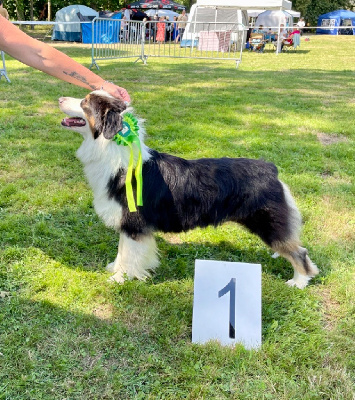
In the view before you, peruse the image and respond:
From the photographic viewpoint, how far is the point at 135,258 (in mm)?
3246

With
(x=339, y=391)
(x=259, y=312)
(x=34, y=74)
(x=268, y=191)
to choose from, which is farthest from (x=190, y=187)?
(x=34, y=74)

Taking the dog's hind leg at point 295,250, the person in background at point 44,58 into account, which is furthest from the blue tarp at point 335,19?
the person in background at point 44,58

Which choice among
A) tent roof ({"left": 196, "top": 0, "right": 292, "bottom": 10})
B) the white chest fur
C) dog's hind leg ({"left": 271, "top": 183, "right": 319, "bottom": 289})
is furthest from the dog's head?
tent roof ({"left": 196, "top": 0, "right": 292, "bottom": 10})

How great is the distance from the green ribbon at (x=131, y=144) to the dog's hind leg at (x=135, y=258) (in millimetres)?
352

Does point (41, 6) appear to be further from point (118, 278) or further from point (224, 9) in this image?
point (118, 278)

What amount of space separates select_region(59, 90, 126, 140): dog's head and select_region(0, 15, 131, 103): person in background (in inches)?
8.4

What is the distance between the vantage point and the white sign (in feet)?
8.87

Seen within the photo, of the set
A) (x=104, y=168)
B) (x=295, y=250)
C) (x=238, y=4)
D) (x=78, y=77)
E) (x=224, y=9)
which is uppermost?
(x=238, y=4)

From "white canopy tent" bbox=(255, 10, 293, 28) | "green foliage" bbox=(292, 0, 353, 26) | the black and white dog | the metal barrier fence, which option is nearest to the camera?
the black and white dog

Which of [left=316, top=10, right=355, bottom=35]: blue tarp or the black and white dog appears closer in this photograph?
the black and white dog

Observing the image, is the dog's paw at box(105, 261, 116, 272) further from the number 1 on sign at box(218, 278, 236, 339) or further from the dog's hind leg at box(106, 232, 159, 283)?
the number 1 on sign at box(218, 278, 236, 339)

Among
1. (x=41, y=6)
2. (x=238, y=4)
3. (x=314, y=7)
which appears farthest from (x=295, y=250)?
(x=314, y=7)

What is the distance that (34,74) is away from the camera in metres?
11.9

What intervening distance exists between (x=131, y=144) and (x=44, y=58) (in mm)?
1033
